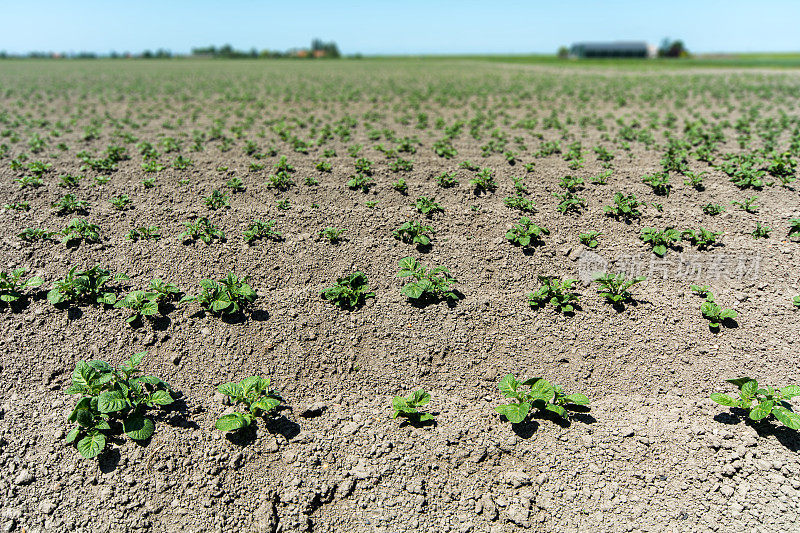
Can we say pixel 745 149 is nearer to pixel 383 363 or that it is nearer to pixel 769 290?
pixel 769 290

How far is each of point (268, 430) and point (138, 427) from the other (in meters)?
1.17

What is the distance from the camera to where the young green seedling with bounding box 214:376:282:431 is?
13.9ft

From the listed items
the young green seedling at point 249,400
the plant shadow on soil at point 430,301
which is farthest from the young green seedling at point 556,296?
the young green seedling at point 249,400

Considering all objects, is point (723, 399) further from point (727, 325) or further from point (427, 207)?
point (427, 207)

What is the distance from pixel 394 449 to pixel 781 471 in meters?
3.39

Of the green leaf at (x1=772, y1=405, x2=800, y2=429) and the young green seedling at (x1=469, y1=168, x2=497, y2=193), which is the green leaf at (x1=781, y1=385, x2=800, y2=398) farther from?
the young green seedling at (x1=469, y1=168, x2=497, y2=193)

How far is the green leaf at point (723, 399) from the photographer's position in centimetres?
433

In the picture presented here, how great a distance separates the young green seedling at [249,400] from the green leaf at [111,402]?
84 centimetres

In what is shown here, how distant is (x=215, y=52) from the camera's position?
140000 millimetres

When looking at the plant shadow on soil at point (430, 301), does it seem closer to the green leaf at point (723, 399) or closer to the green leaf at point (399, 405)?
the green leaf at point (399, 405)

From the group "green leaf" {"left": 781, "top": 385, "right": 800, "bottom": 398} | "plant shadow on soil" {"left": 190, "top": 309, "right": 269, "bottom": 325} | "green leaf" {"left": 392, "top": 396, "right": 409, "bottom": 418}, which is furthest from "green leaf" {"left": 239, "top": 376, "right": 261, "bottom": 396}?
"green leaf" {"left": 781, "top": 385, "right": 800, "bottom": 398}

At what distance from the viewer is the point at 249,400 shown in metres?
4.52

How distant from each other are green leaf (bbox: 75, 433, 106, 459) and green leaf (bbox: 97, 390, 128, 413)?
248 millimetres

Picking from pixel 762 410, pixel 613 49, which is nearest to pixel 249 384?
pixel 762 410
